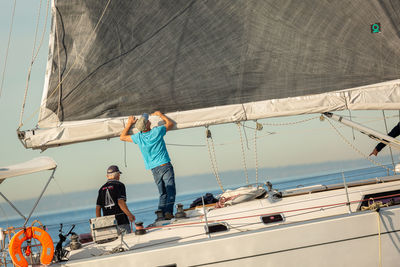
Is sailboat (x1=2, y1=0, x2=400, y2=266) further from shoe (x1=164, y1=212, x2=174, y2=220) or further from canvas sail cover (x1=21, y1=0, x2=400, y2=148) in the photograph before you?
shoe (x1=164, y1=212, x2=174, y2=220)

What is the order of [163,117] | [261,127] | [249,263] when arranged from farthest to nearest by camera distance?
[261,127] < [163,117] < [249,263]

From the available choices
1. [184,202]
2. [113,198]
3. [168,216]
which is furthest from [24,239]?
[184,202]

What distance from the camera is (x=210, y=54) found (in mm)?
7152

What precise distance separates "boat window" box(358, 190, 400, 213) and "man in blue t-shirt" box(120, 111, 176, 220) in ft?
8.27

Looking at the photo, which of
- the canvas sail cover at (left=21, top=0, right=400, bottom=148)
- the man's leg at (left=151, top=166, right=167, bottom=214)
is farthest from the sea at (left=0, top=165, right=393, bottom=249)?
the canvas sail cover at (left=21, top=0, right=400, bottom=148)

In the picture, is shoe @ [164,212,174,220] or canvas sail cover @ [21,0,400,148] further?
canvas sail cover @ [21,0,400,148]

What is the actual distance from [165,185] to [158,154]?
442mm

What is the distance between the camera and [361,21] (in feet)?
23.4

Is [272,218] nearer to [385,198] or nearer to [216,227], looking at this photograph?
[216,227]

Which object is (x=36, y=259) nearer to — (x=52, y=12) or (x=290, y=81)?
(x=52, y=12)

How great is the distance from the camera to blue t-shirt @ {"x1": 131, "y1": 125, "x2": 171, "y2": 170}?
690 centimetres

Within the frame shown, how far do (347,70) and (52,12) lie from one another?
4.21 m

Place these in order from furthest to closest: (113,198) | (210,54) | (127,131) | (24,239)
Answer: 1. (210,54)
2. (127,131)
3. (113,198)
4. (24,239)

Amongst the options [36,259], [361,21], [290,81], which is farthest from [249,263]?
[361,21]
